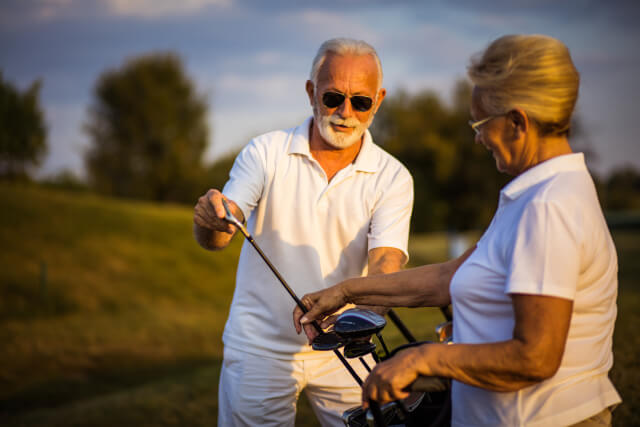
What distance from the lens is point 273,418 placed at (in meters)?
3.44

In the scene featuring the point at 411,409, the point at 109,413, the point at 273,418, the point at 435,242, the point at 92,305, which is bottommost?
the point at 435,242

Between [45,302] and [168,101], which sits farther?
[168,101]

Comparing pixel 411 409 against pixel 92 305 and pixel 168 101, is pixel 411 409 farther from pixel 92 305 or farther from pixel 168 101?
pixel 168 101

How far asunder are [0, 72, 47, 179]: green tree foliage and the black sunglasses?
103 feet

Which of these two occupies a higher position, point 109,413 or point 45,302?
point 109,413

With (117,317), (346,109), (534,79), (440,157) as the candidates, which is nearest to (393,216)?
(346,109)

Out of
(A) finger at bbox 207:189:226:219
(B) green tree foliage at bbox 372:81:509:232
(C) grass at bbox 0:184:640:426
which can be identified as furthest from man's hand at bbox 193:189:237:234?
(B) green tree foliage at bbox 372:81:509:232

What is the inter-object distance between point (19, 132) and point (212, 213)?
106ft

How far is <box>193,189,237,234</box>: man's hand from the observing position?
9.48 feet

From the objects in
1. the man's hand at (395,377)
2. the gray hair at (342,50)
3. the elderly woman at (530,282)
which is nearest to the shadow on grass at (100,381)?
the gray hair at (342,50)

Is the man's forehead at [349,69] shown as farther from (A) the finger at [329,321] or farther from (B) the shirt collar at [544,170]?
(B) the shirt collar at [544,170]

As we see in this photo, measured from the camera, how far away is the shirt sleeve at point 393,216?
3.42 m

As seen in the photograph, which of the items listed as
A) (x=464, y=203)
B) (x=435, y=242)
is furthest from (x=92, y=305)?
(x=464, y=203)

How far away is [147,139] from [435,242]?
24.6 metres
